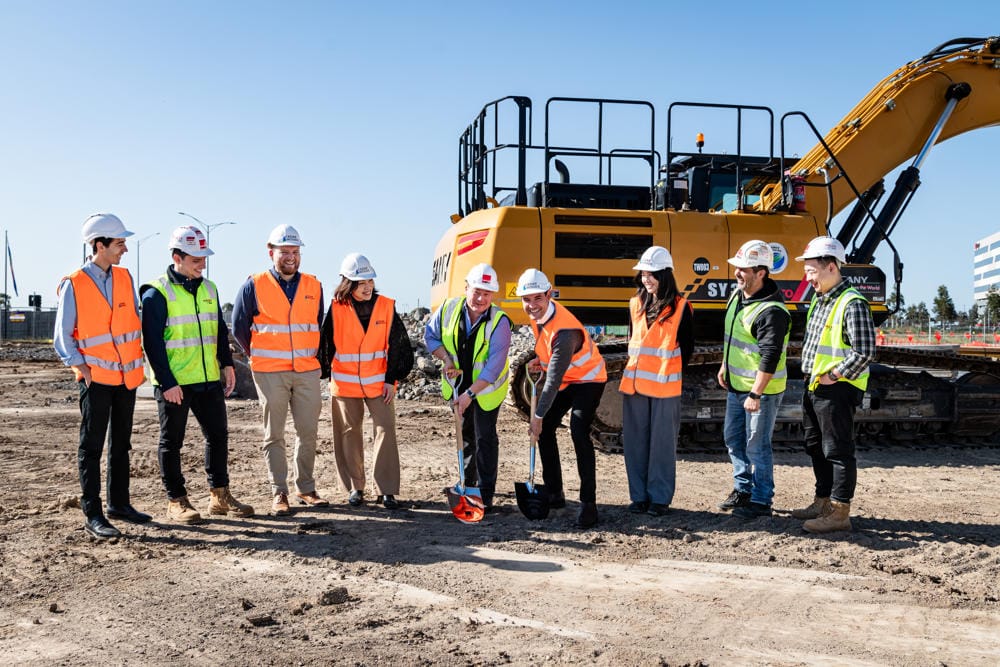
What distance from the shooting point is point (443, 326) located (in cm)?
654

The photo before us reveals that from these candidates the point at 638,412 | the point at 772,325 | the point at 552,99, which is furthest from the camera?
the point at 552,99

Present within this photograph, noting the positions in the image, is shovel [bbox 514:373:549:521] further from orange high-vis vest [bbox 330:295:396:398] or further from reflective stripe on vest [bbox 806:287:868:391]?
reflective stripe on vest [bbox 806:287:868:391]

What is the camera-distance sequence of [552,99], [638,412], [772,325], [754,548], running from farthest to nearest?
[552,99] < [638,412] < [772,325] < [754,548]

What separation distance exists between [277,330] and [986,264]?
151373mm

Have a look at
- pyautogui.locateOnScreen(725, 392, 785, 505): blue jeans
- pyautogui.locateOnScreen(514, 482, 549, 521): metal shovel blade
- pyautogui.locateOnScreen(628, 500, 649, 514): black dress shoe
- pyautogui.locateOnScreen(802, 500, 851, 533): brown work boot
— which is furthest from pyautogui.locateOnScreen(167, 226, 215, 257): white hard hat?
pyautogui.locateOnScreen(802, 500, 851, 533): brown work boot

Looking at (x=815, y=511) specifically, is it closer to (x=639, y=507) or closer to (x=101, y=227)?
(x=639, y=507)

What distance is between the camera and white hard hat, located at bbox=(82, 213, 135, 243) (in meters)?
5.82

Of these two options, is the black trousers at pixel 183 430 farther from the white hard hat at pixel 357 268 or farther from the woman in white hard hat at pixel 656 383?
the woman in white hard hat at pixel 656 383

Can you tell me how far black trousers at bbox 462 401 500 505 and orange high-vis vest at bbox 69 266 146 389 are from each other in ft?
7.49

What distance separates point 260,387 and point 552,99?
440 centimetres

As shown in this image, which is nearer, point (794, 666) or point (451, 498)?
point (794, 666)

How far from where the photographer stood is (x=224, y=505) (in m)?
6.37

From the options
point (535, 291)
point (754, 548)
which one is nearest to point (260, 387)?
point (535, 291)

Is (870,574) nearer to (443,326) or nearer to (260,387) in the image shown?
(443,326)
